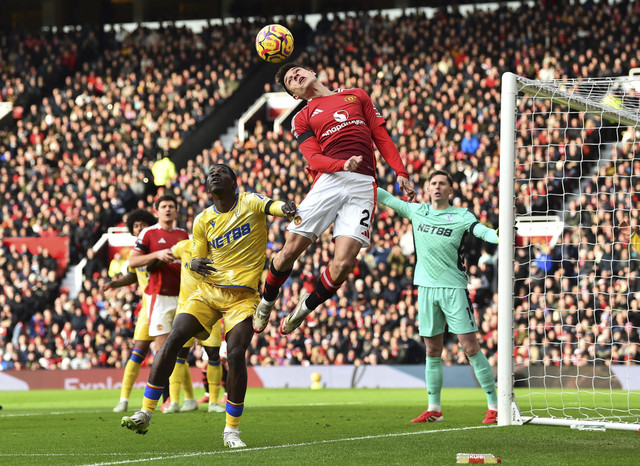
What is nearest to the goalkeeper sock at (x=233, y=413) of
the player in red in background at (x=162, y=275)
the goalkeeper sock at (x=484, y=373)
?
the goalkeeper sock at (x=484, y=373)

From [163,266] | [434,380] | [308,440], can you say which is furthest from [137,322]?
[308,440]

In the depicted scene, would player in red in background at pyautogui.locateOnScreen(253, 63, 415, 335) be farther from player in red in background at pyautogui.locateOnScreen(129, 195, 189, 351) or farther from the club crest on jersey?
player in red in background at pyautogui.locateOnScreen(129, 195, 189, 351)

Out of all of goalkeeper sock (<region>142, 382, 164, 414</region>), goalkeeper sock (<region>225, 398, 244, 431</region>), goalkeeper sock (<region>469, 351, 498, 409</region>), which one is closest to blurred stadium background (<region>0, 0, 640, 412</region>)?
goalkeeper sock (<region>469, 351, 498, 409</region>)

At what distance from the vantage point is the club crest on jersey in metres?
8.23

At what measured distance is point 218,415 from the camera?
11117mm

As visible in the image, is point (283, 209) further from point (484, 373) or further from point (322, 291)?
point (484, 373)

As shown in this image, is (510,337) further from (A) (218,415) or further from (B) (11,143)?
(B) (11,143)

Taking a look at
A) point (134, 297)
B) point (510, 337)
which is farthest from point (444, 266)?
point (134, 297)

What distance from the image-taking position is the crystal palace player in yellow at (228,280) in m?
7.68

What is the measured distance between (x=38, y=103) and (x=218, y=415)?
2158 centimetres

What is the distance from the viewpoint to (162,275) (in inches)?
458

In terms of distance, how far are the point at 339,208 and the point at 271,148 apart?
17.2 meters

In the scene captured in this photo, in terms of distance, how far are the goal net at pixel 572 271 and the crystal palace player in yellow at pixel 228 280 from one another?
240 centimetres

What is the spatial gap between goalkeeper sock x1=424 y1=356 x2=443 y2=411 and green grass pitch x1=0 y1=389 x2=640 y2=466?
27 cm
